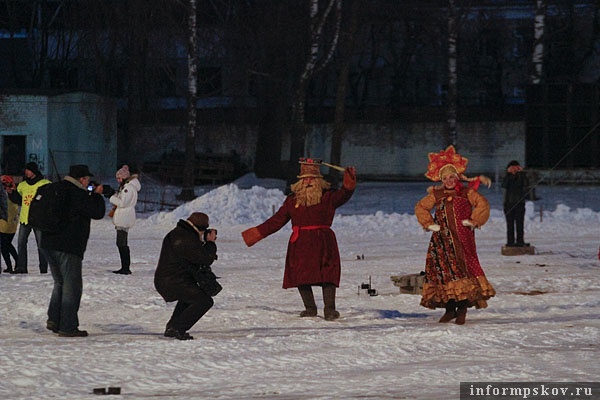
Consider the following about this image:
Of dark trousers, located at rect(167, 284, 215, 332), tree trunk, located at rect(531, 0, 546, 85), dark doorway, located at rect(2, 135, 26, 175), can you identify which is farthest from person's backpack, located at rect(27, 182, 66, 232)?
dark doorway, located at rect(2, 135, 26, 175)

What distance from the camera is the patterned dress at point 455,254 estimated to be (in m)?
13.6

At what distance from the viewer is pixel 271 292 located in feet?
55.9

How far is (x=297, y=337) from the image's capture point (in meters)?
12.2

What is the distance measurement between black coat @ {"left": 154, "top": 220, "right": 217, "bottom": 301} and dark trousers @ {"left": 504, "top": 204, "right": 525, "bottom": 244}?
12501 mm

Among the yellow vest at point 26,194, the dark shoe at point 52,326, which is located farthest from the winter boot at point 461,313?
the yellow vest at point 26,194

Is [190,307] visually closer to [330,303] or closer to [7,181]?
[330,303]

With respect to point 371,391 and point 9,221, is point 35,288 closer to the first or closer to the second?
point 9,221

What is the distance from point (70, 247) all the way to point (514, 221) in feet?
43.2

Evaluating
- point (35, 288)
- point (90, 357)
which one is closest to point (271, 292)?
point (35, 288)

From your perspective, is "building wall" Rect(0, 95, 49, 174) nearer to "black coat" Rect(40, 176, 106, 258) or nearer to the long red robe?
the long red robe

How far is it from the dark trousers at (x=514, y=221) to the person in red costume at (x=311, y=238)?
10066mm

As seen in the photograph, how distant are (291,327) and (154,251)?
35.2 feet

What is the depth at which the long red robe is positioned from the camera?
46.9ft

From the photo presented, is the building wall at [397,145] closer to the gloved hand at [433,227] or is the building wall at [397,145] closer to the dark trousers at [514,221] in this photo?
the dark trousers at [514,221]
